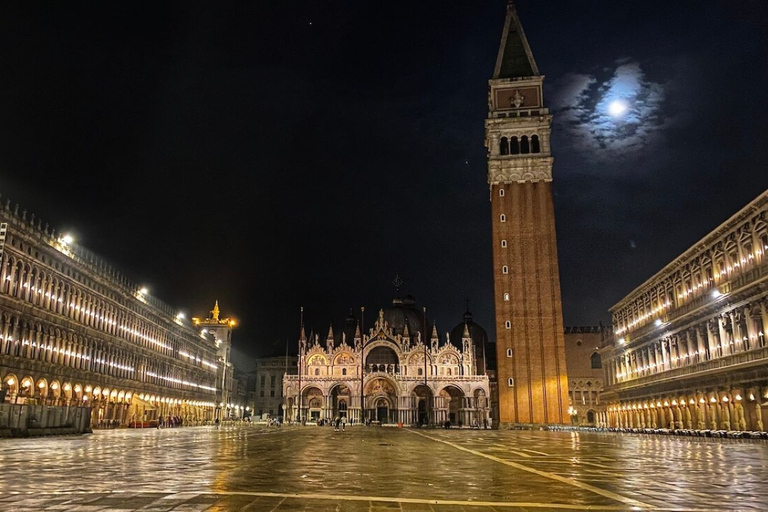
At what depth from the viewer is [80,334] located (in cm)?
5247

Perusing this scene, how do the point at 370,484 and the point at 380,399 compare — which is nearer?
the point at 370,484

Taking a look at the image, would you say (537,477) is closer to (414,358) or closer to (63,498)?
(63,498)

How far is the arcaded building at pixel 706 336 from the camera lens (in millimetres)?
38906

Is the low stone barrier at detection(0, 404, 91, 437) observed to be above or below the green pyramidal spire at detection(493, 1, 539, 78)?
below

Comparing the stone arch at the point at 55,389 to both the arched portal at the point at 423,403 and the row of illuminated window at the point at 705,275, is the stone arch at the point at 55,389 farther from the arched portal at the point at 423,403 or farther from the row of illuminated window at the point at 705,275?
the arched portal at the point at 423,403

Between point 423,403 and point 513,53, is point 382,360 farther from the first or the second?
point 513,53

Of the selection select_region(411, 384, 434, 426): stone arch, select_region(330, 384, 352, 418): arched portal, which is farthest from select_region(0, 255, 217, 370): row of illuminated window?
select_region(411, 384, 434, 426): stone arch

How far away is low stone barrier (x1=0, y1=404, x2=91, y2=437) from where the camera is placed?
102ft

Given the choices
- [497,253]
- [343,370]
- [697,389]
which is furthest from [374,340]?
[697,389]

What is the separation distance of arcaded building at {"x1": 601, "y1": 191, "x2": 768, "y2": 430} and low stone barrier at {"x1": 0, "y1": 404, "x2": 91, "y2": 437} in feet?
141

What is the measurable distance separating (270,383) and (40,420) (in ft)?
337

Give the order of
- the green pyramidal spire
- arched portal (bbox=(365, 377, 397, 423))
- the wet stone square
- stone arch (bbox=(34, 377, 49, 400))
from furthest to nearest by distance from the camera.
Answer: arched portal (bbox=(365, 377, 397, 423))
the green pyramidal spire
stone arch (bbox=(34, 377, 49, 400))
the wet stone square

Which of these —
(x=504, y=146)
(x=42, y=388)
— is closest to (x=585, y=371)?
(x=504, y=146)

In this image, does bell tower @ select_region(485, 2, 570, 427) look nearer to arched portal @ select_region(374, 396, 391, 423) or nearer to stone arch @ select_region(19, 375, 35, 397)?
arched portal @ select_region(374, 396, 391, 423)
